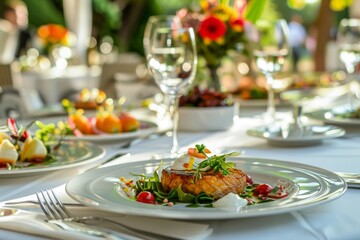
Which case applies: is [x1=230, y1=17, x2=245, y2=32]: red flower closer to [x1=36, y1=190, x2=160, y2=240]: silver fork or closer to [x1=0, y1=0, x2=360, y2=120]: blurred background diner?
[x1=0, y1=0, x2=360, y2=120]: blurred background diner

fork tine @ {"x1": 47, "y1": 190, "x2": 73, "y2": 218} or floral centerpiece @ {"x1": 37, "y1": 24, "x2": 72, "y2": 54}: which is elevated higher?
floral centerpiece @ {"x1": 37, "y1": 24, "x2": 72, "y2": 54}

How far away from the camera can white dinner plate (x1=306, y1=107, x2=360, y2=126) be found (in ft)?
6.59

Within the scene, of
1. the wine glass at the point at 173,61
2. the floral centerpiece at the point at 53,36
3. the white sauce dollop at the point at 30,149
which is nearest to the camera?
the white sauce dollop at the point at 30,149

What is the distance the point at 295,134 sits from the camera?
181cm

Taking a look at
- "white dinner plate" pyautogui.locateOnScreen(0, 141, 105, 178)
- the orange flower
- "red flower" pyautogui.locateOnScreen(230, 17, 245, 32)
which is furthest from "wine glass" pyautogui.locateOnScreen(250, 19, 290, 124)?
the orange flower

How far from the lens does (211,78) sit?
8.42ft

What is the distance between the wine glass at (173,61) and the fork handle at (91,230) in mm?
678

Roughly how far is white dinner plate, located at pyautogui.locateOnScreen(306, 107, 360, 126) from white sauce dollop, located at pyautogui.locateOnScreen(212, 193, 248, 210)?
3.39 ft

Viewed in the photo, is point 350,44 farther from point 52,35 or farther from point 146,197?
point 52,35

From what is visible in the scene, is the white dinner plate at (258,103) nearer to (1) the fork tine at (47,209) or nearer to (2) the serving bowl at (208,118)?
(2) the serving bowl at (208,118)

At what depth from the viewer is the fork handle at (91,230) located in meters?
0.95

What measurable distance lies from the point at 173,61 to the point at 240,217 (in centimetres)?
82

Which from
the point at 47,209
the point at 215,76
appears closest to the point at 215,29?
the point at 215,76

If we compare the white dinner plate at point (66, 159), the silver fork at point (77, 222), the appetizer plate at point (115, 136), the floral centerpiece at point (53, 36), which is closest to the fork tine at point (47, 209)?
the silver fork at point (77, 222)
